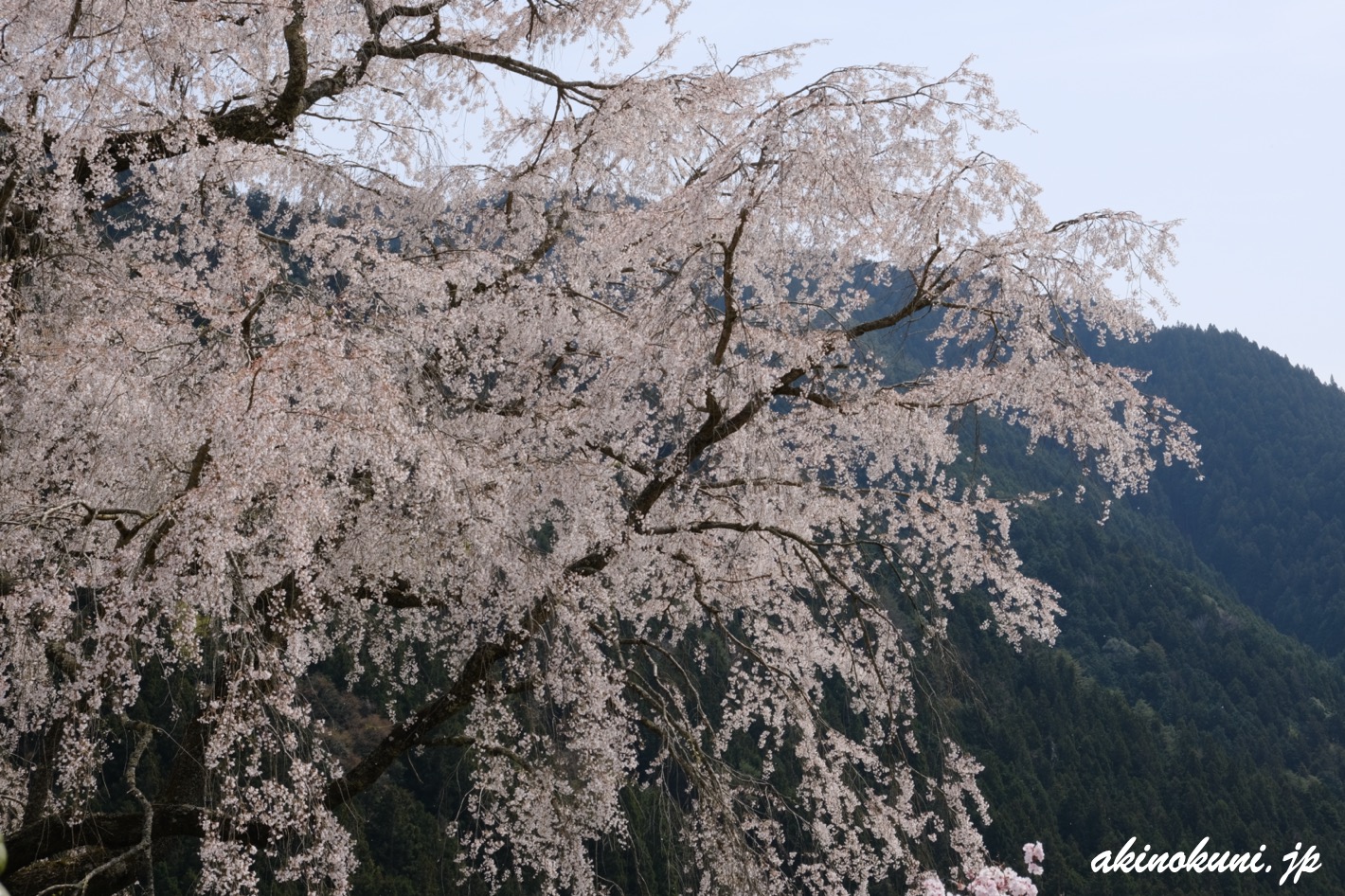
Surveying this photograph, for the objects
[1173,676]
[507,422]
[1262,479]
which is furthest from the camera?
[1262,479]

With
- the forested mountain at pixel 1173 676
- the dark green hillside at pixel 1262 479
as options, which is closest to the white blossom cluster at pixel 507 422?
the forested mountain at pixel 1173 676

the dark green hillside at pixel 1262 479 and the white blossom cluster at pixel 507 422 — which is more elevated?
the dark green hillside at pixel 1262 479

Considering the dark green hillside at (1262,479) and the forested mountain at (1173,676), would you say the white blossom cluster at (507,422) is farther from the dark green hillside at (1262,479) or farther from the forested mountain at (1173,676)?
the dark green hillside at (1262,479)

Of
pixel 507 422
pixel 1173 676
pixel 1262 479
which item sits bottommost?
pixel 507 422

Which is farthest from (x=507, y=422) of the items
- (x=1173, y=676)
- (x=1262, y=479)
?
(x=1262, y=479)

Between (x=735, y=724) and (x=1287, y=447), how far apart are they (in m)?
96.7

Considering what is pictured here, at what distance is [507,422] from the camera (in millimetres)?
5426

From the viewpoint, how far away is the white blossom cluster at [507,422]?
12.0ft

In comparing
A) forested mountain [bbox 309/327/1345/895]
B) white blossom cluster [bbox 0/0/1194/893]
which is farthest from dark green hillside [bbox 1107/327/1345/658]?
white blossom cluster [bbox 0/0/1194/893]

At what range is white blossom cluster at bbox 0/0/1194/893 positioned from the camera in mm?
3662

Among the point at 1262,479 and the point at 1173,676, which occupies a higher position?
the point at 1262,479

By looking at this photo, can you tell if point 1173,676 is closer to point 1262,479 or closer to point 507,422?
point 1262,479

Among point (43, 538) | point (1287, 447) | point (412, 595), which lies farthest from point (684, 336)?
point (1287, 447)

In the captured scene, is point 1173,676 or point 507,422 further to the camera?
point 1173,676
